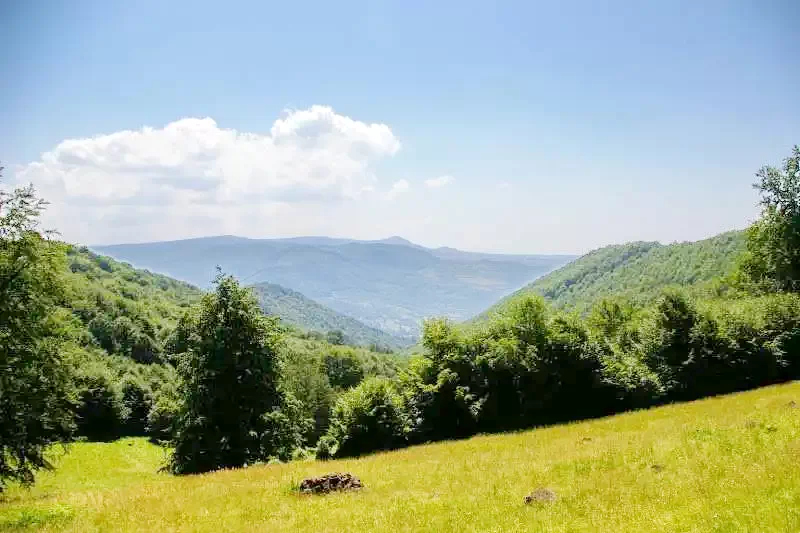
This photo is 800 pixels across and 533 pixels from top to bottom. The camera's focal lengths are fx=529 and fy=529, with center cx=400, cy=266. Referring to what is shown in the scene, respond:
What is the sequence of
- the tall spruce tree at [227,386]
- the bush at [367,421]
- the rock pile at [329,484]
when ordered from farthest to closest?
the bush at [367,421] < the tall spruce tree at [227,386] < the rock pile at [329,484]

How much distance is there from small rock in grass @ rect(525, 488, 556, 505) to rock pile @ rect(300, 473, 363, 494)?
5933 millimetres

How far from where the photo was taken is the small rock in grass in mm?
13353

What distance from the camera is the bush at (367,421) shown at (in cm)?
2998

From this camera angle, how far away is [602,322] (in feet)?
261

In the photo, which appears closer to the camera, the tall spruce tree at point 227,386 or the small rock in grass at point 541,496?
the small rock in grass at point 541,496

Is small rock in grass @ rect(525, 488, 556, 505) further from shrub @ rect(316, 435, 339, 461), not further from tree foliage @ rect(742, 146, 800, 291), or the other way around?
tree foliage @ rect(742, 146, 800, 291)


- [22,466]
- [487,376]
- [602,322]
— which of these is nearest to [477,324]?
[487,376]

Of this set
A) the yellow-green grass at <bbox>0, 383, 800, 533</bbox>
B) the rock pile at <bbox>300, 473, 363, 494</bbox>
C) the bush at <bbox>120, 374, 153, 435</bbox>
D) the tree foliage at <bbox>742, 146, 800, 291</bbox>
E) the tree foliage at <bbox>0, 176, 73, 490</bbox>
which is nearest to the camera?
the yellow-green grass at <bbox>0, 383, 800, 533</bbox>

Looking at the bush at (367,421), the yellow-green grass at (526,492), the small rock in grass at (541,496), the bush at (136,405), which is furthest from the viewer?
the bush at (136,405)

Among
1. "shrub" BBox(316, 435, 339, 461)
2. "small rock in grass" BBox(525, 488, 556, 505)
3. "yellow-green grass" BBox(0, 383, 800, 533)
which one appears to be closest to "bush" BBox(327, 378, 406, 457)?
"shrub" BBox(316, 435, 339, 461)

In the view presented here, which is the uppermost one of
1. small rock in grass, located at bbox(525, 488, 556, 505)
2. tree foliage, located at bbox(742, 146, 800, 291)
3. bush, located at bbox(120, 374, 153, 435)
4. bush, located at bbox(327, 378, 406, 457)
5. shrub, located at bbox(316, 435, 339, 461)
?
tree foliage, located at bbox(742, 146, 800, 291)

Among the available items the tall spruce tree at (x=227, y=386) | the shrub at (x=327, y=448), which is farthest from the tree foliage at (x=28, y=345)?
the shrub at (x=327, y=448)

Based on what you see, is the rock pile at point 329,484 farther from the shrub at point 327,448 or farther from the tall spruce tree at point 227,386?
the tall spruce tree at point 227,386

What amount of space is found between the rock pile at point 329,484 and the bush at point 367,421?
495 inches
